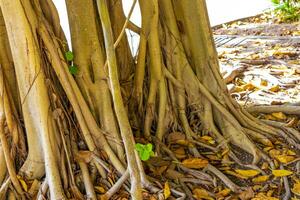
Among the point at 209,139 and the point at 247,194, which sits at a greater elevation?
the point at 209,139

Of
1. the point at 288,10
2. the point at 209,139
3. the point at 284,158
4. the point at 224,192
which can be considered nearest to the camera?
the point at 224,192

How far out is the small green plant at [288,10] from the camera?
6652 mm

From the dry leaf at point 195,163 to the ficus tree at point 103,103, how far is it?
5 centimetres

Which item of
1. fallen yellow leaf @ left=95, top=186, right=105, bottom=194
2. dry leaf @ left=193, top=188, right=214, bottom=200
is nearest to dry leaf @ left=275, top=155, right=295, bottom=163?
dry leaf @ left=193, top=188, right=214, bottom=200

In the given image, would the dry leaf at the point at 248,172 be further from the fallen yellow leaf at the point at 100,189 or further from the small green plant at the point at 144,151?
the fallen yellow leaf at the point at 100,189

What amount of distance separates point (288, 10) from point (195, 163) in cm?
452

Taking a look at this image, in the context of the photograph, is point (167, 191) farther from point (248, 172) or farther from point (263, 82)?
point (263, 82)

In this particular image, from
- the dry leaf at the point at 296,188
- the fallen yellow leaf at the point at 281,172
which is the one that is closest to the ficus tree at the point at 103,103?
the fallen yellow leaf at the point at 281,172

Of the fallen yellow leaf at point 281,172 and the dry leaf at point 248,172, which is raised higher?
the dry leaf at point 248,172

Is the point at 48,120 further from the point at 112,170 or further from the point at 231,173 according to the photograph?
the point at 231,173

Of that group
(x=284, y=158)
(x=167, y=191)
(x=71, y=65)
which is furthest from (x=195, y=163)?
(x=71, y=65)

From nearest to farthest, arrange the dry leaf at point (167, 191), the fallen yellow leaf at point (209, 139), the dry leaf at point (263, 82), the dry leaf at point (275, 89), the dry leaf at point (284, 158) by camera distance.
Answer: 1. the dry leaf at point (167, 191)
2. the dry leaf at point (284, 158)
3. the fallen yellow leaf at point (209, 139)
4. the dry leaf at point (275, 89)
5. the dry leaf at point (263, 82)

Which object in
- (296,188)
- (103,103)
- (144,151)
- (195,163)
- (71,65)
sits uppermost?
(71,65)

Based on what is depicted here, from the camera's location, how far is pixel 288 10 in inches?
267
